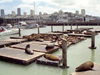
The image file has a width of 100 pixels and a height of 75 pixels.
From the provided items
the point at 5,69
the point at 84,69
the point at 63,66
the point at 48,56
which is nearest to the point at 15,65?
the point at 5,69

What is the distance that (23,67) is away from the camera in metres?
5.20

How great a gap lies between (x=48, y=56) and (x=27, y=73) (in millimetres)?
1137

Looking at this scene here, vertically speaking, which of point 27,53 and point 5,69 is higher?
point 27,53

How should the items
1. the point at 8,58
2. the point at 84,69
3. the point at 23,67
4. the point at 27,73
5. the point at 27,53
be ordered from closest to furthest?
the point at 84,69 → the point at 27,73 → the point at 23,67 → the point at 8,58 → the point at 27,53

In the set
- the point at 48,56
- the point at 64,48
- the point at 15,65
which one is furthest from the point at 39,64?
the point at 64,48

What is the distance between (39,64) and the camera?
17.7 feet

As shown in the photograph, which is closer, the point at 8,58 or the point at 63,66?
the point at 63,66

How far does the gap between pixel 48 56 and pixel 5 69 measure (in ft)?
6.23

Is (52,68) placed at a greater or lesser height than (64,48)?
lesser

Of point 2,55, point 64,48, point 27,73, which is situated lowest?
point 27,73

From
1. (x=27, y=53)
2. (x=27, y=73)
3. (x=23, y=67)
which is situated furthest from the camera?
(x=27, y=53)

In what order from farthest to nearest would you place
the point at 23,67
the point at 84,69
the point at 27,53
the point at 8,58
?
the point at 27,53, the point at 8,58, the point at 23,67, the point at 84,69

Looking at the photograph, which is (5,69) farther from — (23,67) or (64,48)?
(64,48)

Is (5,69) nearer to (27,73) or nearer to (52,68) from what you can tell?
(27,73)
